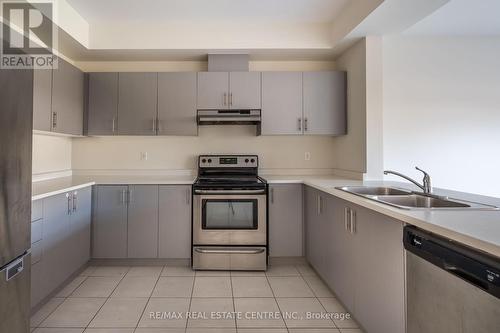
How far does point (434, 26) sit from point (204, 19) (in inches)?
91.6

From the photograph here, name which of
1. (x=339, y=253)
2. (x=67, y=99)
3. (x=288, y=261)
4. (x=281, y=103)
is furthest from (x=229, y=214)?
(x=67, y=99)

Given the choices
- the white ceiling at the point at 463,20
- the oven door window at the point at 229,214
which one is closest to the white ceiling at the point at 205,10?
the white ceiling at the point at 463,20

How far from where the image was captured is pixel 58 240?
7.36ft

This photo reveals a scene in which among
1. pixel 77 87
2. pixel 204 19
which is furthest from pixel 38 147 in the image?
pixel 204 19

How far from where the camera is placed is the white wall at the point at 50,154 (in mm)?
2690

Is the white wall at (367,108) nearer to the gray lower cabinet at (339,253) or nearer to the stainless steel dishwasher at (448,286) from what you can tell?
the gray lower cabinet at (339,253)

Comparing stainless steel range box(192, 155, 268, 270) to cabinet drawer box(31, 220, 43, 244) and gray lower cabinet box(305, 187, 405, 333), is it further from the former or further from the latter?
cabinet drawer box(31, 220, 43, 244)

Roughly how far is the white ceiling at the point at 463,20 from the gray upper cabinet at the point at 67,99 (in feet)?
11.4

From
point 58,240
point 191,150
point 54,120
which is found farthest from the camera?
point 191,150

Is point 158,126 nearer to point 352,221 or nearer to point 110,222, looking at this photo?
point 110,222

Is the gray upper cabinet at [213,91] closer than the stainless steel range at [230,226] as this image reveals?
No

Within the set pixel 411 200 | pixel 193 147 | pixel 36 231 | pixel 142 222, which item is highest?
pixel 193 147

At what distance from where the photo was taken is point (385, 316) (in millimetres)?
1489

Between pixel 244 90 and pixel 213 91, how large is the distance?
1.13 feet
